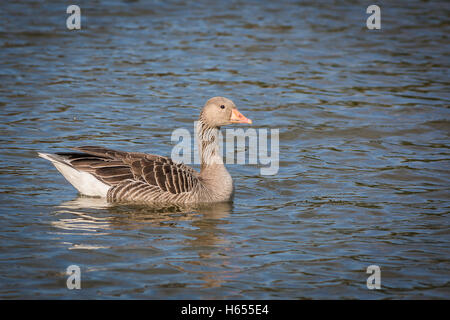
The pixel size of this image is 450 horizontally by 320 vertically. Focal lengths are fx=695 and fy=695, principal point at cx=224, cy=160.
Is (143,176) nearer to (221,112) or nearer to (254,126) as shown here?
(221,112)

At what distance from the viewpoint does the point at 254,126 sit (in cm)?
1439

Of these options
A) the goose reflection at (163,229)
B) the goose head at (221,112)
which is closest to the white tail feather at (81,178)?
the goose reflection at (163,229)

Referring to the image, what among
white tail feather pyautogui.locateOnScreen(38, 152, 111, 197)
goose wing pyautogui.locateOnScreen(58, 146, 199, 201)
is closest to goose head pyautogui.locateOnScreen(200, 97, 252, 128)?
goose wing pyautogui.locateOnScreen(58, 146, 199, 201)

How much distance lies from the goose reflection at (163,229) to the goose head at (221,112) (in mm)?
1296

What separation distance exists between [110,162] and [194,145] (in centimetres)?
313

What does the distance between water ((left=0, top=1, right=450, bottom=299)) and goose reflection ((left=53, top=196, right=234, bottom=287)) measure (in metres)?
0.03

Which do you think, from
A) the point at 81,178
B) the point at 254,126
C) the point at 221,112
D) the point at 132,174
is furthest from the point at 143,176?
the point at 254,126

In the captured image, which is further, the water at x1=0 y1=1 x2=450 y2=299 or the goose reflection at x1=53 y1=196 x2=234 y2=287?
the goose reflection at x1=53 y1=196 x2=234 y2=287

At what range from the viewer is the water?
8086 millimetres

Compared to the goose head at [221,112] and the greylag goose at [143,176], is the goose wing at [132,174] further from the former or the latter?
the goose head at [221,112]

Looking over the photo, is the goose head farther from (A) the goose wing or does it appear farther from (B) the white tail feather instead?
(B) the white tail feather

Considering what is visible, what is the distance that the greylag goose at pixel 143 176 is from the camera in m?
10.4

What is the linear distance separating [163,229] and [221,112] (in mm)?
2236
